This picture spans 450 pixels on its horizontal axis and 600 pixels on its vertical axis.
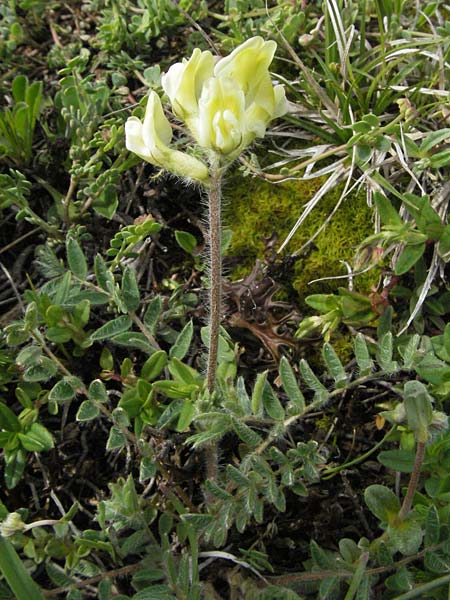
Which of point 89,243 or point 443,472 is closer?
point 443,472

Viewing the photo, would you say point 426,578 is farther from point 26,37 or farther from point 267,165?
point 26,37

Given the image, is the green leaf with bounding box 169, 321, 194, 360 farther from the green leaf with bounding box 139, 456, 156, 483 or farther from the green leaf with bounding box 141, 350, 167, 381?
the green leaf with bounding box 139, 456, 156, 483

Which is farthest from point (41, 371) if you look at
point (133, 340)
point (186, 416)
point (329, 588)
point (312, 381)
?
point (329, 588)

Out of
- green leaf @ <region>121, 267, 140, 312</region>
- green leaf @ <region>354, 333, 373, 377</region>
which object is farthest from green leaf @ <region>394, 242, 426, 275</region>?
green leaf @ <region>121, 267, 140, 312</region>

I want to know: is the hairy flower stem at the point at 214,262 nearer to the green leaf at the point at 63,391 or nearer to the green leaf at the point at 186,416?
the green leaf at the point at 186,416

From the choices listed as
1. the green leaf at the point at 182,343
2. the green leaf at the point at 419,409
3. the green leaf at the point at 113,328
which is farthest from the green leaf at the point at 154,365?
the green leaf at the point at 419,409

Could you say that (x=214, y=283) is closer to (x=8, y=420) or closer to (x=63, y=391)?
(x=63, y=391)

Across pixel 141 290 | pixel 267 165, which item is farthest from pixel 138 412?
pixel 267 165
